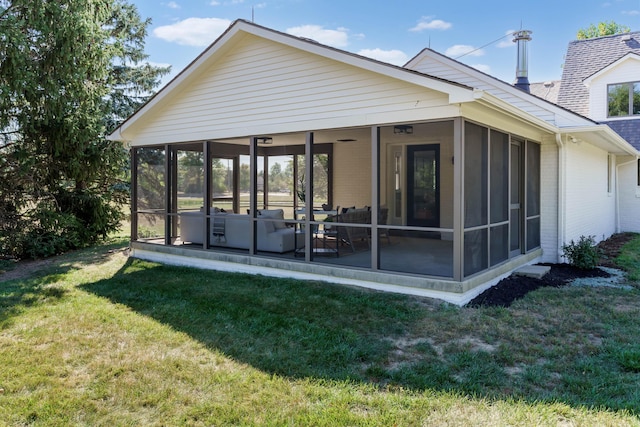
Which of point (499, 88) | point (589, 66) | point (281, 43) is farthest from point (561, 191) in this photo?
point (589, 66)

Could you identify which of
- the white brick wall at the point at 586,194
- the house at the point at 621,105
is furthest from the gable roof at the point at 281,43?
the house at the point at 621,105

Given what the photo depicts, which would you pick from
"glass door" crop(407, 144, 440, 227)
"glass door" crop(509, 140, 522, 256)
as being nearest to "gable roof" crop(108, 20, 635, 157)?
"glass door" crop(509, 140, 522, 256)

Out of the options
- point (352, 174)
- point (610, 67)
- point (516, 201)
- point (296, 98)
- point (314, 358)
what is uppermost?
point (610, 67)

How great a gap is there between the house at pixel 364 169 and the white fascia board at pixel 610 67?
13.5 ft

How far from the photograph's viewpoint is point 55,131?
34.1 ft

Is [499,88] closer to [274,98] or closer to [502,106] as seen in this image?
[502,106]

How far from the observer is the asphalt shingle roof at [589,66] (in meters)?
14.3

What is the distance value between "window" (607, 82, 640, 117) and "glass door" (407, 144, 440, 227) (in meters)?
8.25

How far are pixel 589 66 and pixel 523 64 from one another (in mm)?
4840

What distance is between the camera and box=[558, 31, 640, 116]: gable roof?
1498cm

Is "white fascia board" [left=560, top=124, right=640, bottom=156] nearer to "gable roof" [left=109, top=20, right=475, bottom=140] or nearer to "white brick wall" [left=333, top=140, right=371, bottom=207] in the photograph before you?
"gable roof" [left=109, top=20, right=475, bottom=140]

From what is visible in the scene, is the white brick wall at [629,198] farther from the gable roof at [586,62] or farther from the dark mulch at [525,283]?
the dark mulch at [525,283]

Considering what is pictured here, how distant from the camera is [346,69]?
6691 mm

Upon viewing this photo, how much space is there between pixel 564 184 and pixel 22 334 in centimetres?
881
